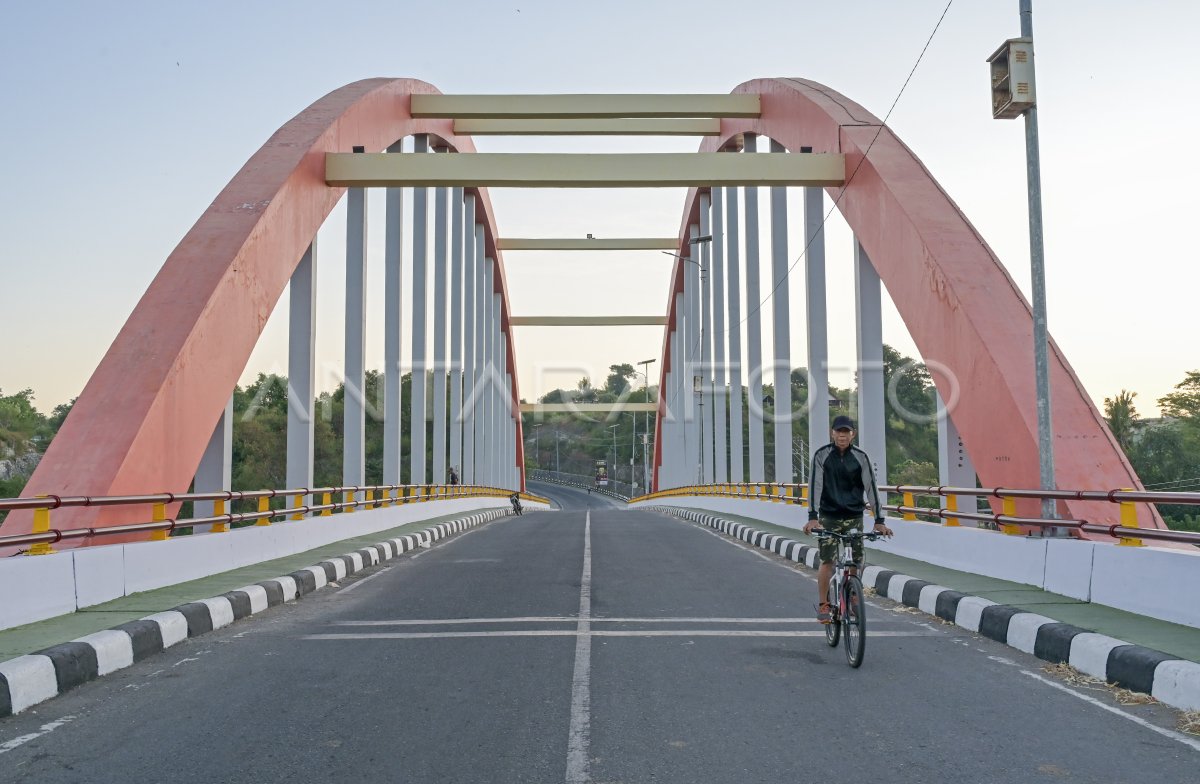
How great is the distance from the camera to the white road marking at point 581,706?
4.00 m

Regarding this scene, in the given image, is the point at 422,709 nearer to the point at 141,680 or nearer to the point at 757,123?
the point at 141,680

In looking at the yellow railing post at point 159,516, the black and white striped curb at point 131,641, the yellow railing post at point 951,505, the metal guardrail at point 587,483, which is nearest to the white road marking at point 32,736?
the black and white striped curb at point 131,641

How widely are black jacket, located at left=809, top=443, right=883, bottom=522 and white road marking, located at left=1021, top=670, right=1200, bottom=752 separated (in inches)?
52.5

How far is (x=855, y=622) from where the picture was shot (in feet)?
20.1

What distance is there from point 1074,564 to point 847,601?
2833 mm

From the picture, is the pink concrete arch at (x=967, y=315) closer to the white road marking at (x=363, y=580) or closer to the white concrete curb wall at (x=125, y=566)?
the white road marking at (x=363, y=580)

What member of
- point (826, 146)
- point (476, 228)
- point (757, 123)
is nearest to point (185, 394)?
point (826, 146)

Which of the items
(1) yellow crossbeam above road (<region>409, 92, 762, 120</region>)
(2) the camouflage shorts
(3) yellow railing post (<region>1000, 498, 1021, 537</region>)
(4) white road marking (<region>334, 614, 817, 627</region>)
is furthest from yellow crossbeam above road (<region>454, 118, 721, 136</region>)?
(2) the camouflage shorts

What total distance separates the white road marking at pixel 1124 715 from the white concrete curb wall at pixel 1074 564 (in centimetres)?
138

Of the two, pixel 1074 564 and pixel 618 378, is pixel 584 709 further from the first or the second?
pixel 618 378

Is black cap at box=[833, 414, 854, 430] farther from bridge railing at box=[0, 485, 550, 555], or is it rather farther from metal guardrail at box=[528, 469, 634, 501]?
metal guardrail at box=[528, 469, 634, 501]

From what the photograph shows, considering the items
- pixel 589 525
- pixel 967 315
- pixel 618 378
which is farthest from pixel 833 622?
pixel 618 378

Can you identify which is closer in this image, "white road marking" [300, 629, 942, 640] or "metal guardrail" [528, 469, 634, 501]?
"white road marking" [300, 629, 942, 640]

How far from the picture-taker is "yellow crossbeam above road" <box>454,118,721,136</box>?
26578 mm
